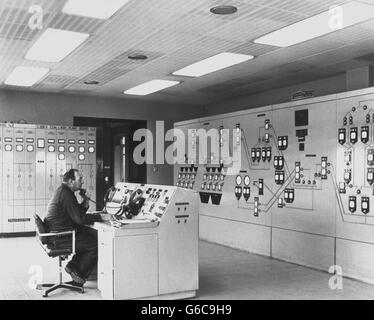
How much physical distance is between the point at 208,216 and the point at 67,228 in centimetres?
394

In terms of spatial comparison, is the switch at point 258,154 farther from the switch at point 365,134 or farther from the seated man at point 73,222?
the seated man at point 73,222

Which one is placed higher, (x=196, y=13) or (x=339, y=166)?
(x=196, y=13)

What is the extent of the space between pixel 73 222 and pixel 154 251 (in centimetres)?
107

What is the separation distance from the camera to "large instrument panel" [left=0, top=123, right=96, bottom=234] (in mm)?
8523

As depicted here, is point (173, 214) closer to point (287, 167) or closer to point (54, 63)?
point (287, 167)

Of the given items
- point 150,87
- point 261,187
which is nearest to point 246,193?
point 261,187

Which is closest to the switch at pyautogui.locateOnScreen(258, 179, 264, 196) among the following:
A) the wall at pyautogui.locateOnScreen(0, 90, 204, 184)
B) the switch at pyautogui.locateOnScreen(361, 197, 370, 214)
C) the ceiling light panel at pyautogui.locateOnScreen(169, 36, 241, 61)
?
the switch at pyautogui.locateOnScreen(361, 197, 370, 214)

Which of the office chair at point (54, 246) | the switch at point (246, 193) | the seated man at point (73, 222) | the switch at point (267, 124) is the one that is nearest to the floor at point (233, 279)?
the office chair at point (54, 246)

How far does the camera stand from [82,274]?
4949 mm

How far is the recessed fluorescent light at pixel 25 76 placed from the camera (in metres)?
7.14

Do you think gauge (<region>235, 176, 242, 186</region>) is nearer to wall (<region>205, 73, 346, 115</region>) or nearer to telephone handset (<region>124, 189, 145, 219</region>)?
wall (<region>205, 73, 346, 115</region>)

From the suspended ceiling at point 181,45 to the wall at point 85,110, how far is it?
0.56m

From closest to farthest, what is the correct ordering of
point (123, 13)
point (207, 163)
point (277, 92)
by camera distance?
point (123, 13) < point (207, 163) < point (277, 92)

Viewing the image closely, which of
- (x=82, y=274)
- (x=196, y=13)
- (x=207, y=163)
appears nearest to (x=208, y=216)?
(x=207, y=163)
